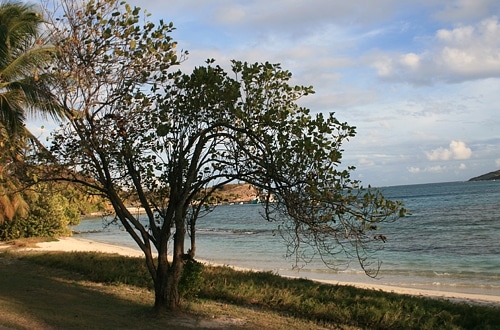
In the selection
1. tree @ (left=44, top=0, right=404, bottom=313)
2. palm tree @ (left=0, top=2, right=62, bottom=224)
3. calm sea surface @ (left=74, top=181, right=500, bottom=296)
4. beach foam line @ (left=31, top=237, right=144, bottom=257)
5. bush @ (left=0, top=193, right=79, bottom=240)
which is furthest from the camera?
bush @ (left=0, top=193, right=79, bottom=240)

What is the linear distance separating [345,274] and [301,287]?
7321 millimetres

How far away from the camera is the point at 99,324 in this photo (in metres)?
7.60

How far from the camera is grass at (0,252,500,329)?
8.20 metres

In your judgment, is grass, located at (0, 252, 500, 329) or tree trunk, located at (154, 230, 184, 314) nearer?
grass, located at (0, 252, 500, 329)

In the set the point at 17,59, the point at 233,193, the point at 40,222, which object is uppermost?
the point at 17,59

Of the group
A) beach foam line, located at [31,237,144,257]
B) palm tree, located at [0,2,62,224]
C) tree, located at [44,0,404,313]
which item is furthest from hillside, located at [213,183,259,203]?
beach foam line, located at [31,237,144,257]

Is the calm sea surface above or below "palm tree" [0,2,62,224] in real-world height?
below

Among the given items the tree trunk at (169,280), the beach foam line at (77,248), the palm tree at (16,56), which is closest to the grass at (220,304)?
the tree trunk at (169,280)

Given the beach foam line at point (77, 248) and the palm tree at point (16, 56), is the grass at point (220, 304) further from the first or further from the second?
the beach foam line at point (77, 248)

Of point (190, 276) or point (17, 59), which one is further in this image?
point (17, 59)

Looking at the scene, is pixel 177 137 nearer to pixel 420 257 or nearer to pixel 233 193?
pixel 233 193

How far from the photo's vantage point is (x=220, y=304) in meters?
10.6

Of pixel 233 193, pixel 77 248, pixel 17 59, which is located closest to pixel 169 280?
pixel 233 193

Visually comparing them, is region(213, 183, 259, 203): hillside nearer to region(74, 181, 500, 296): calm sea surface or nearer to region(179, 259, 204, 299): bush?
region(179, 259, 204, 299): bush
